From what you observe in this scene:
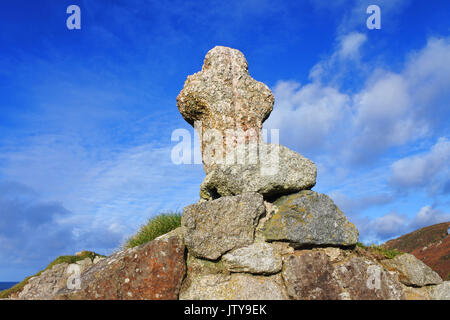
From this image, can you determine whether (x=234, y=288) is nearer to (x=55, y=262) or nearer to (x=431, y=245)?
(x=55, y=262)

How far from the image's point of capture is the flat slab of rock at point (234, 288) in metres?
6.16

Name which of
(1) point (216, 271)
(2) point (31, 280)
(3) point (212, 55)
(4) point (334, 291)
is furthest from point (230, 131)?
(2) point (31, 280)

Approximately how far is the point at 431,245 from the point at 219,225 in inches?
914

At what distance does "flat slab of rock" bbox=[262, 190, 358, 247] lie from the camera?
22.4 ft

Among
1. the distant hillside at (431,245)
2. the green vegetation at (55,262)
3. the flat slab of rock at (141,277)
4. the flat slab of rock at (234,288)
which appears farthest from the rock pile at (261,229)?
the distant hillside at (431,245)

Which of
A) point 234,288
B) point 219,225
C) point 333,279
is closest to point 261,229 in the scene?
point 219,225

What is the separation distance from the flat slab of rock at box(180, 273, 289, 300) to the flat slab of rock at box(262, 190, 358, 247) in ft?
2.85

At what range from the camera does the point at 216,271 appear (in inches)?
257

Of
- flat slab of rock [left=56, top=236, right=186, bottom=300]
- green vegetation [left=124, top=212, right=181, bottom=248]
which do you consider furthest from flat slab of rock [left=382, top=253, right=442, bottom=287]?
green vegetation [left=124, top=212, right=181, bottom=248]

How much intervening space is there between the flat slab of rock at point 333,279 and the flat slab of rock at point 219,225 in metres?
1.01

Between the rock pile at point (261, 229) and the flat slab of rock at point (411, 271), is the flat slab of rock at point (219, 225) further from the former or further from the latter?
the flat slab of rock at point (411, 271)

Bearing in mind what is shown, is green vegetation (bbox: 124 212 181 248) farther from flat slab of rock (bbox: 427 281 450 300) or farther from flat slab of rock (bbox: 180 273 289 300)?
flat slab of rock (bbox: 427 281 450 300)

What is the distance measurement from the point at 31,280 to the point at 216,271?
5.71m
